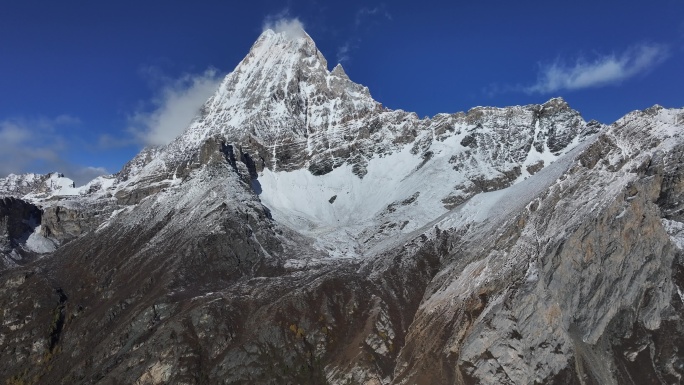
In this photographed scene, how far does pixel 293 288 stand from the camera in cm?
17662

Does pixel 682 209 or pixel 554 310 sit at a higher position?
pixel 682 209

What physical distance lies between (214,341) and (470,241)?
270 ft

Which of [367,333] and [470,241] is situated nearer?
[367,333]

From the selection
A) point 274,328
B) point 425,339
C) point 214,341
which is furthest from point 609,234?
point 214,341

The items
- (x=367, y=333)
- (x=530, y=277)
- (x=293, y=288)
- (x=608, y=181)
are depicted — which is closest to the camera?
(x=530, y=277)

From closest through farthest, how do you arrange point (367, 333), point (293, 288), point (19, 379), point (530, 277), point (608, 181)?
point (530, 277) < point (608, 181) < point (367, 333) < point (19, 379) < point (293, 288)

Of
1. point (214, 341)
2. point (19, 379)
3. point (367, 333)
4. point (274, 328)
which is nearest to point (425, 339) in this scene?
point (367, 333)

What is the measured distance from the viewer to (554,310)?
12144 centimetres

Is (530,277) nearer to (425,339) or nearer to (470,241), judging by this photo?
(425,339)

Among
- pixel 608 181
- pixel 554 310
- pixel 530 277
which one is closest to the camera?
pixel 554 310

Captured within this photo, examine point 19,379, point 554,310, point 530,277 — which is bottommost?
→ point 554,310

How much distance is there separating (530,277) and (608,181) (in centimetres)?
3295

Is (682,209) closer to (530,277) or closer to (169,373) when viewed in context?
(530,277)

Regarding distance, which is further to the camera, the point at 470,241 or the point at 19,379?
the point at 470,241
